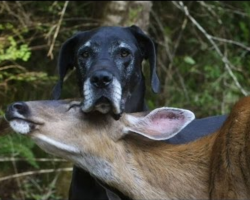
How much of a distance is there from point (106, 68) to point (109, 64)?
0.53ft

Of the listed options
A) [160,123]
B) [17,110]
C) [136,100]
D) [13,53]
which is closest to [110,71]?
[136,100]

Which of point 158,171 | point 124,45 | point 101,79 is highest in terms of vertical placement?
point 124,45

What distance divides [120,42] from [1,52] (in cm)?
186

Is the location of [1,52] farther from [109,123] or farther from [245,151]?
[245,151]

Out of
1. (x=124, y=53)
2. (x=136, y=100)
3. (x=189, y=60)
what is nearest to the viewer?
(x=124, y=53)

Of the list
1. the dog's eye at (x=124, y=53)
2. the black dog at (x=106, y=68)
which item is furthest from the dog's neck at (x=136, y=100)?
the dog's eye at (x=124, y=53)

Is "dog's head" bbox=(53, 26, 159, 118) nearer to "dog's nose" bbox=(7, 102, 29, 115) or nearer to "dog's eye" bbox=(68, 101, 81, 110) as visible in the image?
"dog's eye" bbox=(68, 101, 81, 110)

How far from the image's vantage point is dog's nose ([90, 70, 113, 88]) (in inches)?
277

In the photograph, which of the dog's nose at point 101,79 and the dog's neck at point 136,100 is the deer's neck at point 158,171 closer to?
the dog's nose at point 101,79

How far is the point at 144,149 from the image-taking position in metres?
6.39

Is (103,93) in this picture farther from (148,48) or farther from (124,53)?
(148,48)

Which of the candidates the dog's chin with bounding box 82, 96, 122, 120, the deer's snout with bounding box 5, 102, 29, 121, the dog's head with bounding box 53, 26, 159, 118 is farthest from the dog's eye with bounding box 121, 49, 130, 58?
the deer's snout with bounding box 5, 102, 29, 121

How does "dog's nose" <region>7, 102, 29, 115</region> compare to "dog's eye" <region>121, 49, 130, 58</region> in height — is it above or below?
below

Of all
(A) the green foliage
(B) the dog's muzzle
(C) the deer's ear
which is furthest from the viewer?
(A) the green foliage
